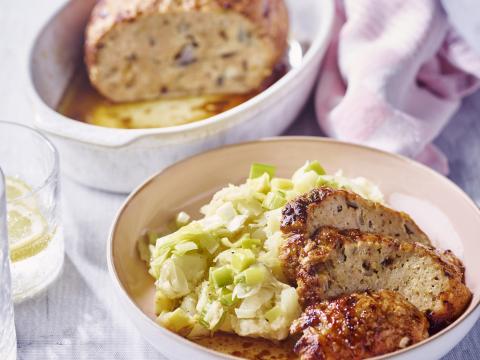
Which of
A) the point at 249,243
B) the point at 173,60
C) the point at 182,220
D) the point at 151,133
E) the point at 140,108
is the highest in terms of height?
the point at 249,243

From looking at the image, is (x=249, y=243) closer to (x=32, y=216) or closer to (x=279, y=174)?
(x=279, y=174)

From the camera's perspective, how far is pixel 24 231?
9.36 ft

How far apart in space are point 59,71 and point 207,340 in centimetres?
202

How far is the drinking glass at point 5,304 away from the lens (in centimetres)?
229

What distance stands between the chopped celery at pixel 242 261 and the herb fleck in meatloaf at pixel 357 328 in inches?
9.8

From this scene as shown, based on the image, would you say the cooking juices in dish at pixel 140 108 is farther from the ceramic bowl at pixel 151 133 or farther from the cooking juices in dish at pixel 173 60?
the ceramic bowl at pixel 151 133

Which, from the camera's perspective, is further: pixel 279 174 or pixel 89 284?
pixel 279 174

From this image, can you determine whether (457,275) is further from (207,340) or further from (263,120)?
(263,120)

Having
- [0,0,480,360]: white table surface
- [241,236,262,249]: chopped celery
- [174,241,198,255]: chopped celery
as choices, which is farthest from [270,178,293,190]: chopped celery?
[0,0,480,360]: white table surface

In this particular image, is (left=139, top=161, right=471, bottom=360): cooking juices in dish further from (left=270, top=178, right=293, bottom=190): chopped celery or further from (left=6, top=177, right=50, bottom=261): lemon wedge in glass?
(left=6, top=177, right=50, bottom=261): lemon wedge in glass

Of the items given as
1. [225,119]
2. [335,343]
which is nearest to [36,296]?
[225,119]

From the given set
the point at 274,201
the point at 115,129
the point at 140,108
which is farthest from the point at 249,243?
the point at 140,108

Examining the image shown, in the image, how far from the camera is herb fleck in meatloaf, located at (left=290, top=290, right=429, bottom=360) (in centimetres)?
226

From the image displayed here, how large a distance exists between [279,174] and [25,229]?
3.43ft
